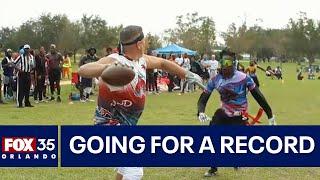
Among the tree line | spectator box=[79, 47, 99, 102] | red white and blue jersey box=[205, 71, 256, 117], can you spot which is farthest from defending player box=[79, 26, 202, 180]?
the tree line

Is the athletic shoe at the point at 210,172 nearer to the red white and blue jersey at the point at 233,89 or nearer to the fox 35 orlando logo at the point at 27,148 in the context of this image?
the red white and blue jersey at the point at 233,89

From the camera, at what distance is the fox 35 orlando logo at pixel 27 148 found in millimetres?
6062

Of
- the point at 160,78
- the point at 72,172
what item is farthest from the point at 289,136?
the point at 160,78

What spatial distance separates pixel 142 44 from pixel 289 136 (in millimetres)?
1841

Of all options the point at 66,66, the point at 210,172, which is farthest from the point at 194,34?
the point at 210,172

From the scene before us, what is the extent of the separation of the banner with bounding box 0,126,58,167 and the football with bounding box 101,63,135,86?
1600mm

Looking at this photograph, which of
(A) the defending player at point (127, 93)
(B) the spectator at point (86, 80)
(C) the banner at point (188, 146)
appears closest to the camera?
(A) the defending player at point (127, 93)

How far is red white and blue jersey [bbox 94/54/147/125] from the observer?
543cm

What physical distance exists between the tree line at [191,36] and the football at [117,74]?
4388 cm

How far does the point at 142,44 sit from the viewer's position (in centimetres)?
550

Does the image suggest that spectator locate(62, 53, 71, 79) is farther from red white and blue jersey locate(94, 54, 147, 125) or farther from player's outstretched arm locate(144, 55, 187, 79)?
red white and blue jersey locate(94, 54, 147, 125)

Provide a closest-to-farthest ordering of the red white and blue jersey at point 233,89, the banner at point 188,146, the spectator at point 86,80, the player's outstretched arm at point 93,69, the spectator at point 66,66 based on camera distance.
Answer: the player's outstretched arm at point 93,69 < the banner at point 188,146 < the red white and blue jersey at point 233,89 < the spectator at point 86,80 < the spectator at point 66,66

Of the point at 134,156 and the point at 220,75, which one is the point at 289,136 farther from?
the point at 220,75

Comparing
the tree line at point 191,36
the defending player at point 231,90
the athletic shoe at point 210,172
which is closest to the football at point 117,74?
the defending player at point 231,90
